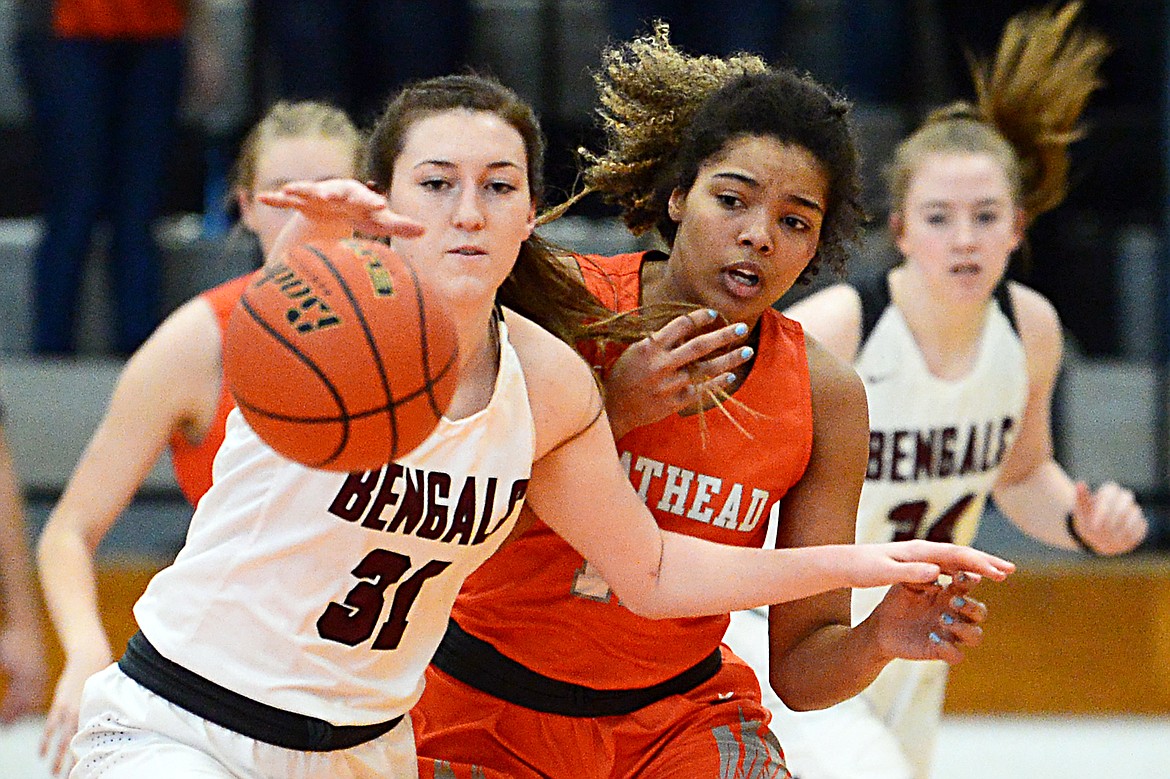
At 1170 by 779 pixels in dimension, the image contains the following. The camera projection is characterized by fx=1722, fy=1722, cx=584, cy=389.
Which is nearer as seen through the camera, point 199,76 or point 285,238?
point 285,238

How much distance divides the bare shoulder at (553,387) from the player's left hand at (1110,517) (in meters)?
1.51

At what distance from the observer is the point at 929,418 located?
398 cm

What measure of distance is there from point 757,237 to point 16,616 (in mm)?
1321

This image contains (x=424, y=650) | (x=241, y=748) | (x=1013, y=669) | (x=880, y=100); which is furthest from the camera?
(x=880, y=100)

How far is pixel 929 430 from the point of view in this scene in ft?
13.0

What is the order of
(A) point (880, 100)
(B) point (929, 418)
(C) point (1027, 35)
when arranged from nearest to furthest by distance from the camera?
(B) point (929, 418)
(C) point (1027, 35)
(A) point (880, 100)

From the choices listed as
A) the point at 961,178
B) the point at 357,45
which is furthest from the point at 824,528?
the point at 357,45

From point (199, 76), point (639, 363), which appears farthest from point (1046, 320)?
point (199, 76)

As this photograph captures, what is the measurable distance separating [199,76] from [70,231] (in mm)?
715

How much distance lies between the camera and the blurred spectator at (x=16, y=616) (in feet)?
8.92

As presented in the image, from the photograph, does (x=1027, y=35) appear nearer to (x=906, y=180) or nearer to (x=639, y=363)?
(x=906, y=180)

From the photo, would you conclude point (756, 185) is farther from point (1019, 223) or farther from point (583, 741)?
point (1019, 223)

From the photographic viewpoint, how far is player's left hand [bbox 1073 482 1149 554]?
3551 millimetres

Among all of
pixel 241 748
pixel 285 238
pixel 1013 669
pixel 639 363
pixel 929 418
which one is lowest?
pixel 1013 669
